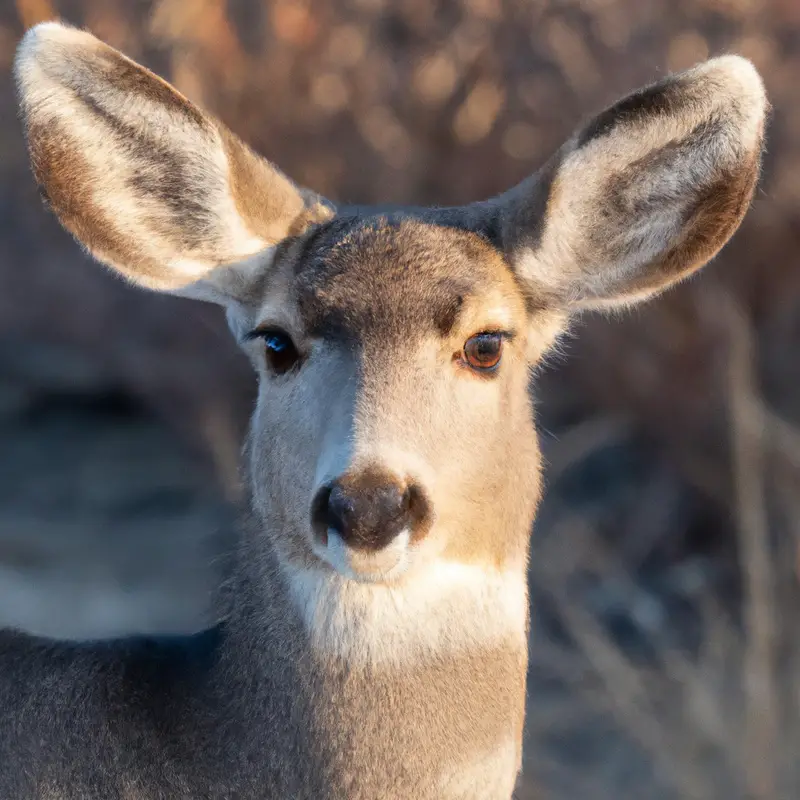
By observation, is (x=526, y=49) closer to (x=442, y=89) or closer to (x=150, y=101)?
(x=442, y=89)

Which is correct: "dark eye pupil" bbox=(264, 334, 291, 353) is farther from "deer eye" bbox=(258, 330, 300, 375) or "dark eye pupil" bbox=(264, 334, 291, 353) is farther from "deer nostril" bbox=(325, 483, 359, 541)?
"deer nostril" bbox=(325, 483, 359, 541)

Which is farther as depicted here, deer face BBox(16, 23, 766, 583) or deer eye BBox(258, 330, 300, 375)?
deer eye BBox(258, 330, 300, 375)

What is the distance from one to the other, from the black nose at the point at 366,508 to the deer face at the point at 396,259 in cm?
2

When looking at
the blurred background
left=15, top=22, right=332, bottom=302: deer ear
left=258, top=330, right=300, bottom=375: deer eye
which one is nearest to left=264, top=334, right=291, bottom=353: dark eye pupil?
left=258, top=330, right=300, bottom=375: deer eye

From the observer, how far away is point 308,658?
279 centimetres

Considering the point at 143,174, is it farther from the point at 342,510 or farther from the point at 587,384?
the point at 587,384

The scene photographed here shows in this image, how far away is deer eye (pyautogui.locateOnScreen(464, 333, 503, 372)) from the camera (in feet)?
9.53

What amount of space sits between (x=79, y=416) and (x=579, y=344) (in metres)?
4.06

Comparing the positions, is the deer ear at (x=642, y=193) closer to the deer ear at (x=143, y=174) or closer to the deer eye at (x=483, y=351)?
the deer eye at (x=483, y=351)

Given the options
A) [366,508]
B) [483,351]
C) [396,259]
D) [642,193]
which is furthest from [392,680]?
[642,193]

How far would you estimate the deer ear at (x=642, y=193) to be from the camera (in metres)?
2.89

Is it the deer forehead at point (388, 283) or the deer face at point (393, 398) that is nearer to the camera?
the deer face at point (393, 398)

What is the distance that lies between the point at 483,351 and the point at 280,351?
0.44m

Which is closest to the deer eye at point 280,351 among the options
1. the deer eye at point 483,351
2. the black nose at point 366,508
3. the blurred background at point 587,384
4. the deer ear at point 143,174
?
the deer ear at point 143,174
